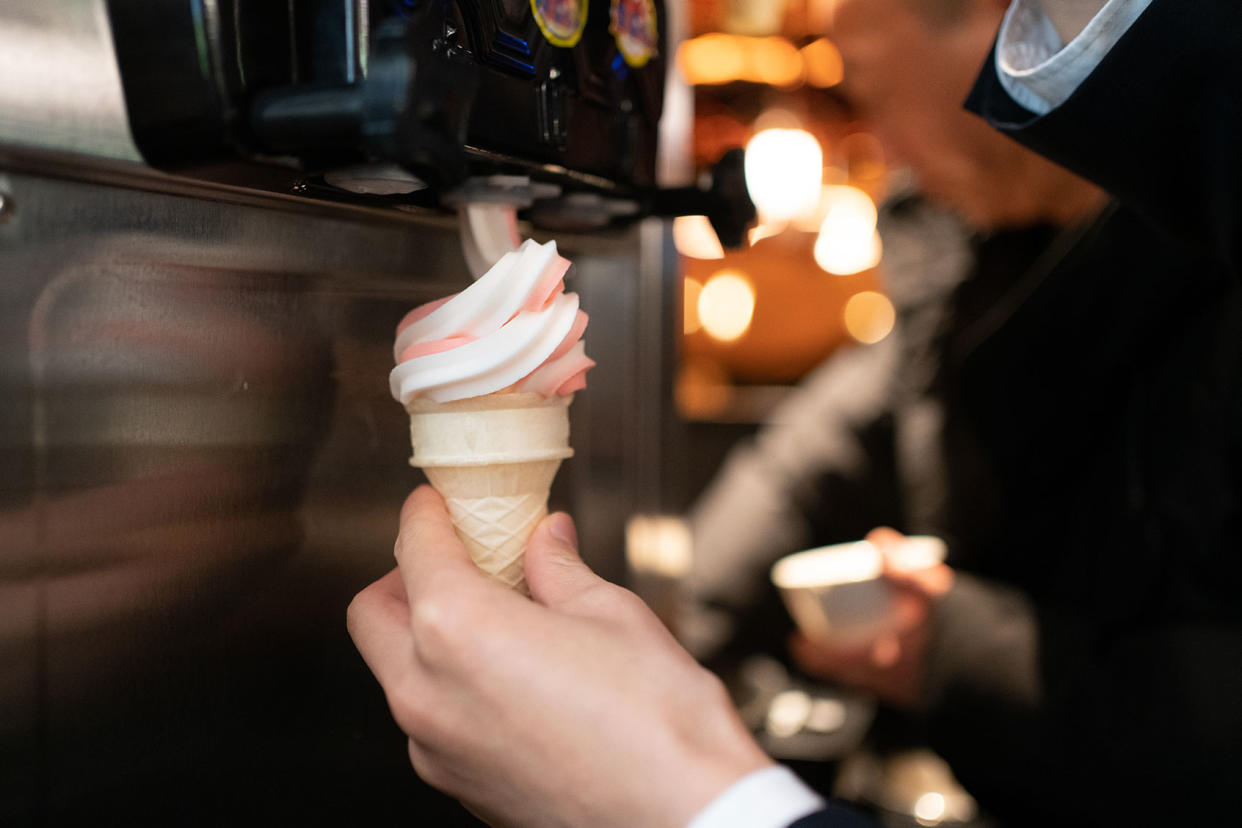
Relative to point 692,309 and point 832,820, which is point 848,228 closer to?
point 692,309

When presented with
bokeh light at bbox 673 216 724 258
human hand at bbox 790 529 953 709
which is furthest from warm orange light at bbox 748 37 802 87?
human hand at bbox 790 529 953 709

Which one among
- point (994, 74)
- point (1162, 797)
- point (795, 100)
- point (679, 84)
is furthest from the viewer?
point (795, 100)

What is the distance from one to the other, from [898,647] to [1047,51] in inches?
37.1

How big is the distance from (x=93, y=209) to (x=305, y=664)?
0.33 meters

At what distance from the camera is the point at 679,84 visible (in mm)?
1474

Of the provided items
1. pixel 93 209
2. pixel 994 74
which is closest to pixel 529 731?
pixel 93 209

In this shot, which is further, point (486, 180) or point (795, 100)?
point (795, 100)

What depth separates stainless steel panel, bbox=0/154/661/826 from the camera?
0.49m

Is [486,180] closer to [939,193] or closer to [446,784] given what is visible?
[446,784]

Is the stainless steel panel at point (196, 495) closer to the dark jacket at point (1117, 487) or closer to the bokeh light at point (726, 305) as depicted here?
the dark jacket at point (1117, 487)

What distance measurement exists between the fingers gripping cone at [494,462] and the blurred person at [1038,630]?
0.07ft

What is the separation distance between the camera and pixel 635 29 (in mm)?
654

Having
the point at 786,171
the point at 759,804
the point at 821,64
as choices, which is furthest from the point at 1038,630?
the point at 821,64

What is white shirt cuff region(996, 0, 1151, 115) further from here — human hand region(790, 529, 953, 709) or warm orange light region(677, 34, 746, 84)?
warm orange light region(677, 34, 746, 84)
